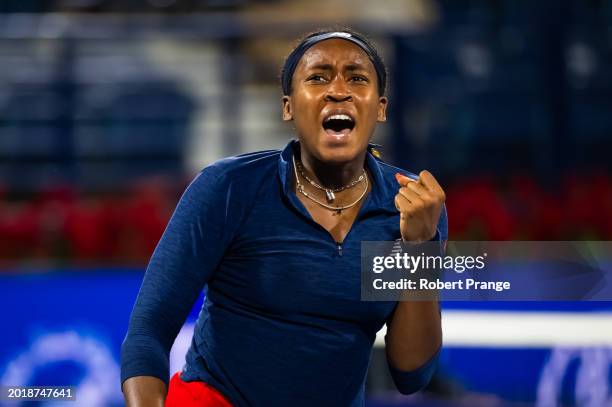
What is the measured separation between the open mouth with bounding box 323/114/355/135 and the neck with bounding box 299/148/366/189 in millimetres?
70

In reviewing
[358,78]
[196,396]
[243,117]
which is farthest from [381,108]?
[243,117]

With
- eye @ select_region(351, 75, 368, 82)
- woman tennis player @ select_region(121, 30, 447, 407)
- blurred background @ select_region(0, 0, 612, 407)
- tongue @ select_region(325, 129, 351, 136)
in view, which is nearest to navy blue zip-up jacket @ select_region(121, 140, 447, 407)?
woman tennis player @ select_region(121, 30, 447, 407)

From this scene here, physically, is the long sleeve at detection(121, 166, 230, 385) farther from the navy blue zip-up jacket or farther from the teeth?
the teeth

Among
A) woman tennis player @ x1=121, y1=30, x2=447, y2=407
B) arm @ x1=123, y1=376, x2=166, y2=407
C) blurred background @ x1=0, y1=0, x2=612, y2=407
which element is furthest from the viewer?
blurred background @ x1=0, y1=0, x2=612, y2=407

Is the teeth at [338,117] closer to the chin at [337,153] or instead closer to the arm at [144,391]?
the chin at [337,153]

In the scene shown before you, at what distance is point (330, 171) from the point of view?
1850 millimetres

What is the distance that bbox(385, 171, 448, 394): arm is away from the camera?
163cm

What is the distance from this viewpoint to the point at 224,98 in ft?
15.7

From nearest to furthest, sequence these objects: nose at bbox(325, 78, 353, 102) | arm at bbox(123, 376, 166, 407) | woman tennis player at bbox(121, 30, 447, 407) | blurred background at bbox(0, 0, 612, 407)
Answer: arm at bbox(123, 376, 166, 407)
woman tennis player at bbox(121, 30, 447, 407)
nose at bbox(325, 78, 353, 102)
blurred background at bbox(0, 0, 612, 407)

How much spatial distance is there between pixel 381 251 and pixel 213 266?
1.03 feet

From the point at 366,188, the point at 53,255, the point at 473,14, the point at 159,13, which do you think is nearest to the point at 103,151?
the point at 53,255

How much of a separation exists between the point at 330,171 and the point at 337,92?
6.3 inches

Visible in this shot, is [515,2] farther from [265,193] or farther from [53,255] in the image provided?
[265,193]

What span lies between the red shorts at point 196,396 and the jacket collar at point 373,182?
35cm
